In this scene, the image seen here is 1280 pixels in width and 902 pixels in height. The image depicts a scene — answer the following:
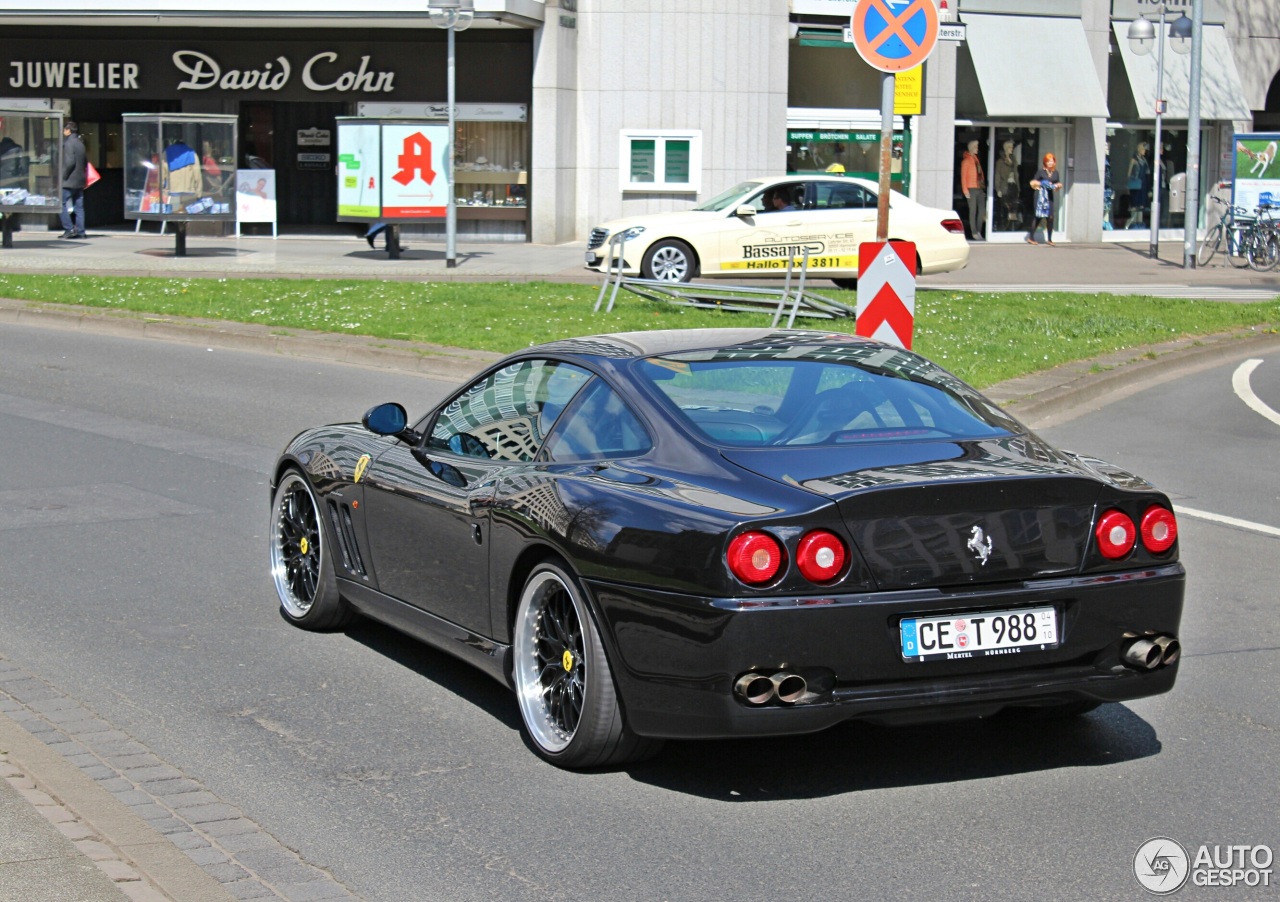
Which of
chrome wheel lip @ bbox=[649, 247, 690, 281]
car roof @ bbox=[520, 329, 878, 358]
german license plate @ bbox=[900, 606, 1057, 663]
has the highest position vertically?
chrome wheel lip @ bbox=[649, 247, 690, 281]

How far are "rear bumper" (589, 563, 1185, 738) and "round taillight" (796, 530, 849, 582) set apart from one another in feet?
0.24

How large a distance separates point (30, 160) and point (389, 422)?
83.9ft

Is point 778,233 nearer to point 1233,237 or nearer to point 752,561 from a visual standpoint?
point 1233,237

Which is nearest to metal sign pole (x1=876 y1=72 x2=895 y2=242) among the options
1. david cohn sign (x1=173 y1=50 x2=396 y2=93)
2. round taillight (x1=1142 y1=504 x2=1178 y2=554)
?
round taillight (x1=1142 y1=504 x2=1178 y2=554)

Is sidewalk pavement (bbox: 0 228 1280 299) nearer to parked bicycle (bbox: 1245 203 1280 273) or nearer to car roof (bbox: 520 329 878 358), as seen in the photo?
parked bicycle (bbox: 1245 203 1280 273)

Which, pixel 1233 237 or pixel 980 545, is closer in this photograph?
pixel 980 545

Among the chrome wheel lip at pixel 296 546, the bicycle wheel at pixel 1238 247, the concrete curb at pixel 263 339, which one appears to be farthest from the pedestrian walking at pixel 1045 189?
the chrome wheel lip at pixel 296 546

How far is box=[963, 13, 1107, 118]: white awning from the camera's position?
120 ft

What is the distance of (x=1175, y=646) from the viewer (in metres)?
5.23

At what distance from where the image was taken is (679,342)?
606 cm

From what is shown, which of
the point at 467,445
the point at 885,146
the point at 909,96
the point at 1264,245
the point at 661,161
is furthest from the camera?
the point at 661,161

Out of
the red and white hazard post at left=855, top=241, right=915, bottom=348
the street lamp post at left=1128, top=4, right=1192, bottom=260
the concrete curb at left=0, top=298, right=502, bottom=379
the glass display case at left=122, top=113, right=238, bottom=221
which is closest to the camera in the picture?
the red and white hazard post at left=855, top=241, right=915, bottom=348

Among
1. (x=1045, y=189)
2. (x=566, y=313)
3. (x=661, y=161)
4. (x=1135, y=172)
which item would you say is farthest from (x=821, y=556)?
(x=1135, y=172)

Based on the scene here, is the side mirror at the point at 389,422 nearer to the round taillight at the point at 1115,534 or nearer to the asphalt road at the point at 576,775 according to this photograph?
the asphalt road at the point at 576,775
